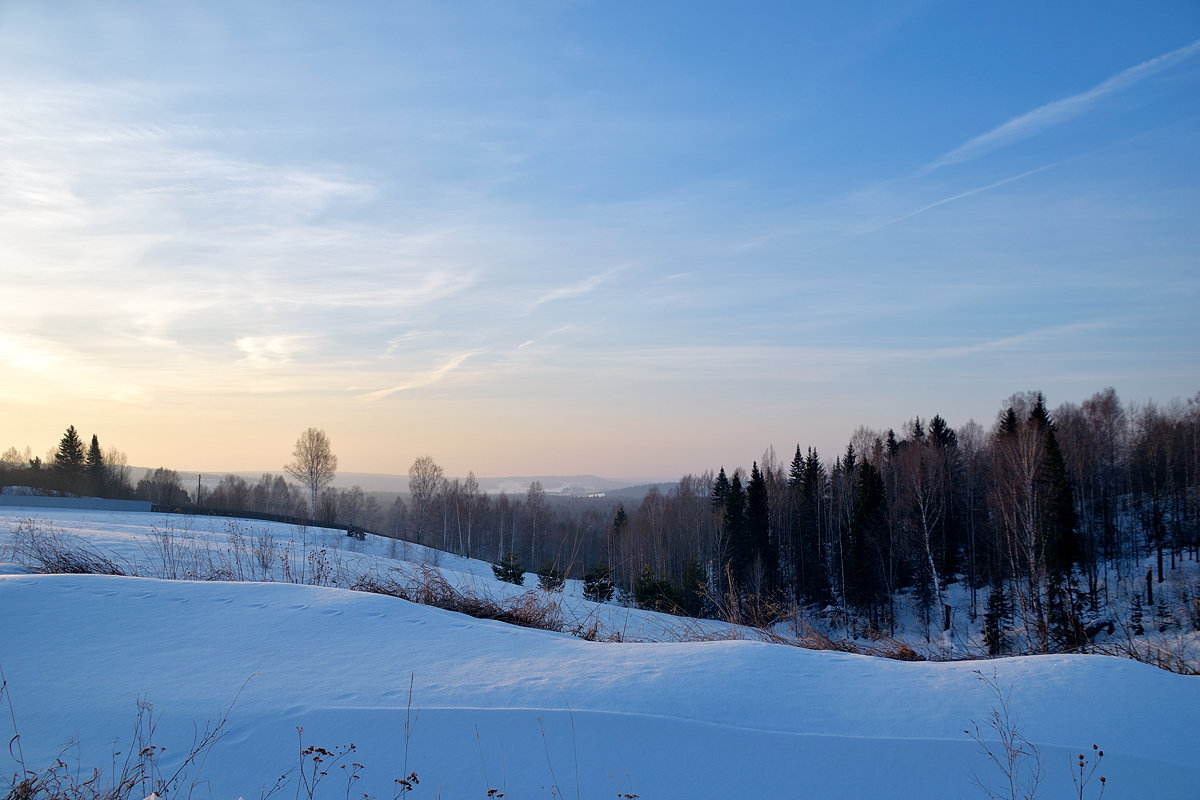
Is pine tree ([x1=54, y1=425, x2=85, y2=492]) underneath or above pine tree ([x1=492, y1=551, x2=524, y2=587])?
above

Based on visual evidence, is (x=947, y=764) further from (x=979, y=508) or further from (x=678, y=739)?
(x=979, y=508)

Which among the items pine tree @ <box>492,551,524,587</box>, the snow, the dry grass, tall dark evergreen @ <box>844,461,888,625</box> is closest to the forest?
tall dark evergreen @ <box>844,461,888,625</box>

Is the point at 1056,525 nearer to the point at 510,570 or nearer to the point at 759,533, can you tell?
the point at 759,533

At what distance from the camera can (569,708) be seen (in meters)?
3.00

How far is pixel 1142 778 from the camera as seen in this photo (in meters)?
2.53

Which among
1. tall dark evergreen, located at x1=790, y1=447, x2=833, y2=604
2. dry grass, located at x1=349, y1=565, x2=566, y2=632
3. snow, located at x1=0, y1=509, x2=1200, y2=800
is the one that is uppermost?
snow, located at x1=0, y1=509, x2=1200, y2=800

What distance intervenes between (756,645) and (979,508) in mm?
39465

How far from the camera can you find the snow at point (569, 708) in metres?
2.61

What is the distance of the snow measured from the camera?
2609mm

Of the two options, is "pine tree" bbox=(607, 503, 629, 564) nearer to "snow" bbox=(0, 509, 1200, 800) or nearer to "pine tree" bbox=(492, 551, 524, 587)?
"pine tree" bbox=(492, 551, 524, 587)

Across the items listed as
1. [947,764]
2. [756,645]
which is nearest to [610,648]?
[756,645]

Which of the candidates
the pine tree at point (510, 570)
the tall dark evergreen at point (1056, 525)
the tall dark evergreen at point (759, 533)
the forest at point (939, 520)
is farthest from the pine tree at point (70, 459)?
the tall dark evergreen at point (1056, 525)

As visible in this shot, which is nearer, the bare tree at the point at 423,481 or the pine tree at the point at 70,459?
the pine tree at the point at 70,459

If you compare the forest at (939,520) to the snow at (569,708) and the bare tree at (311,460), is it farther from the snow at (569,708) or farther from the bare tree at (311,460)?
the snow at (569,708)
